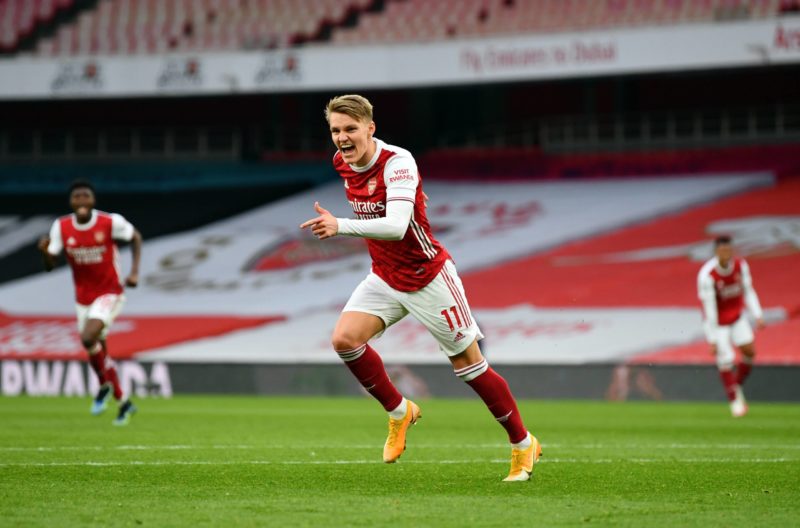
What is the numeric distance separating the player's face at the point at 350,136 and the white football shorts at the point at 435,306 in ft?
2.32

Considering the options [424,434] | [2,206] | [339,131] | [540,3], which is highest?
[339,131]

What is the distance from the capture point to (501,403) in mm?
7730

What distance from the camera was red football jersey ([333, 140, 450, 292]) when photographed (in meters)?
7.62

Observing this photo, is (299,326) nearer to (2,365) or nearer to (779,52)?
(2,365)

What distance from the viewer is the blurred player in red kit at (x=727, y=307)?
15.5m

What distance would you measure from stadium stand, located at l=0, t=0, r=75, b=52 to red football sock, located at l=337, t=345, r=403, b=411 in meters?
25.2

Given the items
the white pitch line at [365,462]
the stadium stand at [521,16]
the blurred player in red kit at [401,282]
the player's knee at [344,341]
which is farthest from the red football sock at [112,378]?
the stadium stand at [521,16]

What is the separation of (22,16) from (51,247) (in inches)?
789

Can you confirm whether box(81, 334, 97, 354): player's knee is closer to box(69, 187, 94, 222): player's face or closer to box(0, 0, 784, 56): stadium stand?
box(69, 187, 94, 222): player's face

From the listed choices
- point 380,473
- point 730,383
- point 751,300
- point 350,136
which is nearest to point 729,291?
point 751,300

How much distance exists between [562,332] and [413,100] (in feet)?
38.4

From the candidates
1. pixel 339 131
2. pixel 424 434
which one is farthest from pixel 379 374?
pixel 424 434

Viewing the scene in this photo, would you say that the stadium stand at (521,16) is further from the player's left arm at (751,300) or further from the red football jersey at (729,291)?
the player's left arm at (751,300)

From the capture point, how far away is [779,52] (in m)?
25.4
